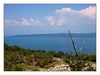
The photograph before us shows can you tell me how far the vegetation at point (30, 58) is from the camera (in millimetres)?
5637

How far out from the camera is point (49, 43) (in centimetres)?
570

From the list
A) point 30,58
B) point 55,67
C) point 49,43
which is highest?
point 49,43

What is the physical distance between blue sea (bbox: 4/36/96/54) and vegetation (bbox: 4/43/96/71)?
7 cm

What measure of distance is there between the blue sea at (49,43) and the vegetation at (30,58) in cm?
7

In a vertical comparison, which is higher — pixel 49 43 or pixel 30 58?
pixel 49 43

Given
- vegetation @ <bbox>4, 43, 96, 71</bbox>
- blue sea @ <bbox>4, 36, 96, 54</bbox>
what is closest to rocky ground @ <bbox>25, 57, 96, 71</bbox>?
vegetation @ <bbox>4, 43, 96, 71</bbox>

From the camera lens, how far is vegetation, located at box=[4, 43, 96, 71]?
5.64 metres

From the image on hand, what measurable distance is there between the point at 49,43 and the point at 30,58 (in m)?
0.47

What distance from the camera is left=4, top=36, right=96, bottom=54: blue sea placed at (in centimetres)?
563

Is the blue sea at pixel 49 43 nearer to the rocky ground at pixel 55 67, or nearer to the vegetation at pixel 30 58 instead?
the vegetation at pixel 30 58

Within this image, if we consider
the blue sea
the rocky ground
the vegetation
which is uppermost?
the blue sea

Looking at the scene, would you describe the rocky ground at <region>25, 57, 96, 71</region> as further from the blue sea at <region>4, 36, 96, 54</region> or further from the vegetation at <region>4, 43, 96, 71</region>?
the blue sea at <region>4, 36, 96, 54</region>

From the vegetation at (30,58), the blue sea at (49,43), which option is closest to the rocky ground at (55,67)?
the vegetation at (30,58)

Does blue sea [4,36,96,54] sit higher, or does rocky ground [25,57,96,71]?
blue sea [4,36,96,54]
